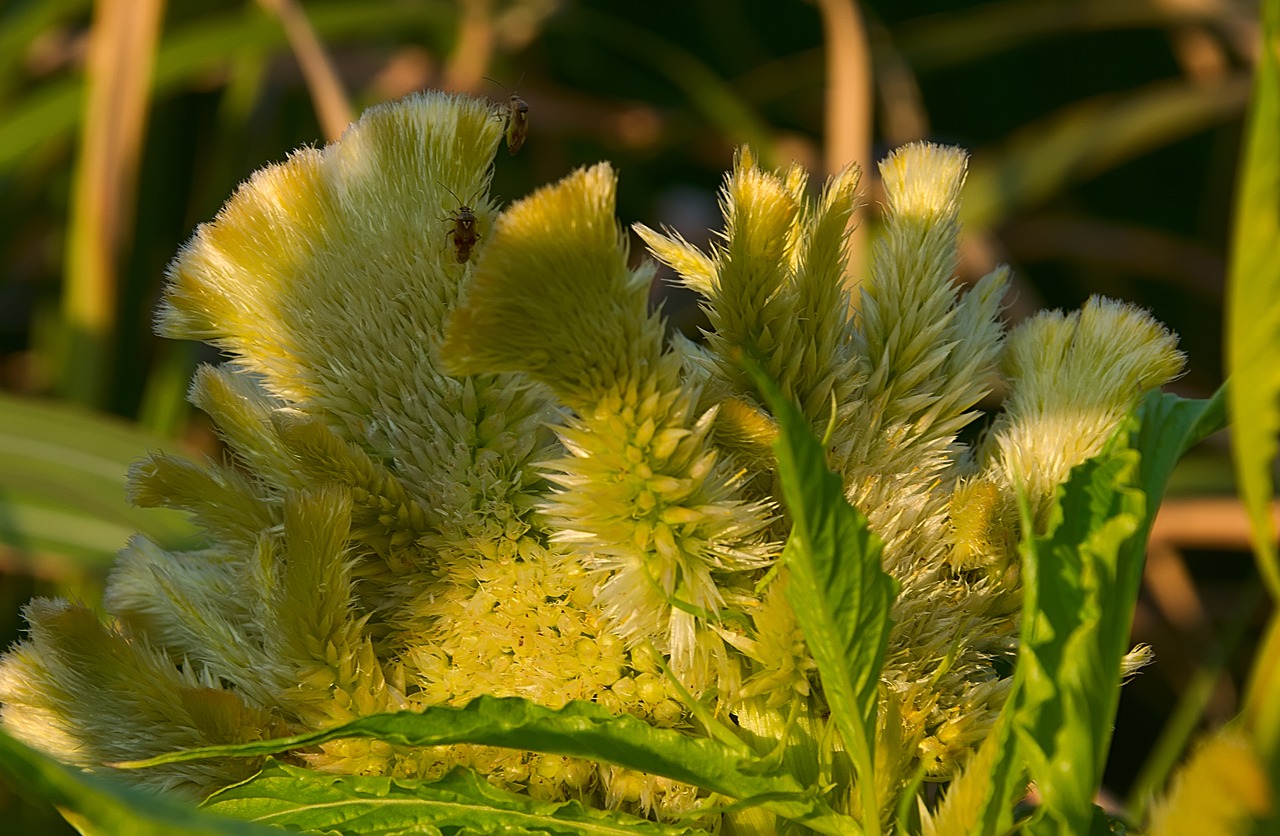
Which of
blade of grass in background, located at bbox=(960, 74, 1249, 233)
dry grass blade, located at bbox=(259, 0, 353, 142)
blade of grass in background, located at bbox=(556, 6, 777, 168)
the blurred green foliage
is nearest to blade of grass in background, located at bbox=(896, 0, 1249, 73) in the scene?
the blurred green foliage

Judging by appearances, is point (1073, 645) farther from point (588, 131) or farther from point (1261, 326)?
point (588, 131)

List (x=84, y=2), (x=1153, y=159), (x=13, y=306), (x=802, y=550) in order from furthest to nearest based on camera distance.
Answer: (x=1153, y=159) → (x=13, y=306) → (x=84, y=2) → (x=802, y=550)

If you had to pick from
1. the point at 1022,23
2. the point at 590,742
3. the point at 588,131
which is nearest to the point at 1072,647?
the point at 590,742

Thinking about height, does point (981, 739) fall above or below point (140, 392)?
below

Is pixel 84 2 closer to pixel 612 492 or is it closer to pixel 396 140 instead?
pixel 396 140

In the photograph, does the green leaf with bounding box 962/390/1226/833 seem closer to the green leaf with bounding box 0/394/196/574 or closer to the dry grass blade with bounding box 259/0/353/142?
the green leaf with bounding box 0/394/196/574

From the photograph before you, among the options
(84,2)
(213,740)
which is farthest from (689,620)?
(84,2)

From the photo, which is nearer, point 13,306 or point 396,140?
point 396,140
